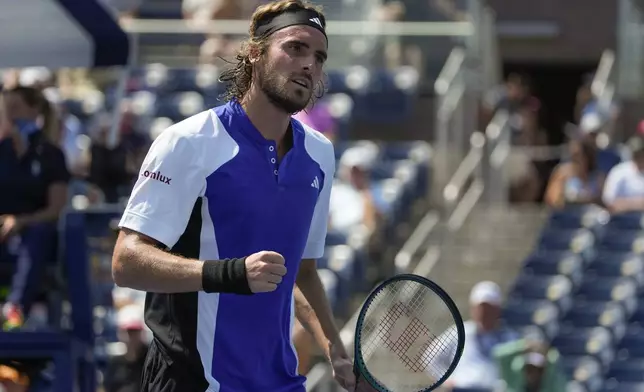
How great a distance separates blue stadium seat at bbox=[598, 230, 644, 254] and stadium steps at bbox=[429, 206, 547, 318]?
31.9 inches

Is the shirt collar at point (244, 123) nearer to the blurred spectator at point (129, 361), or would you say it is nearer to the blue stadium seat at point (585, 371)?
the blurred spectator at point (129, 361)

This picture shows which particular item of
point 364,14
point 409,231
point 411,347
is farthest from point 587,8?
point 411,347

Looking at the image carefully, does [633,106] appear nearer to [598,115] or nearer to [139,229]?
[598,115]

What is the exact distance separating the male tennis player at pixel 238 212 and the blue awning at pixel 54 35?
366 cm

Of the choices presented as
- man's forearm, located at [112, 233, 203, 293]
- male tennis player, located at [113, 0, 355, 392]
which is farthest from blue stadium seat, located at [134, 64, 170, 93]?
man's forearm, located at [112, 233, 203, 293]

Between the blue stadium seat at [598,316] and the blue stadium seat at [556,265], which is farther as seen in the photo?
the blue stadium seat at [556,265]

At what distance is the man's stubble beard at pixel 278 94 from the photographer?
436 centimetres

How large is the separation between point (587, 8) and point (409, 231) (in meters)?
7.64

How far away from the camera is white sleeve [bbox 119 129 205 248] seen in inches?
168

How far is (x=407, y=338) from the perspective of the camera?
4.77 meters

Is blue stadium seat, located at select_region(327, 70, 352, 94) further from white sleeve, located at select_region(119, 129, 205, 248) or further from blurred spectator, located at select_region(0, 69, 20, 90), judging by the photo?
white sleeve, located at select_region(119, 129, 205, 248)

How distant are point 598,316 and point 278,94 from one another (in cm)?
722

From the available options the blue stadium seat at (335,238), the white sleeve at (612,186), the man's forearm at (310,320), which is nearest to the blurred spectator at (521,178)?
the white sleeve at (612,186)

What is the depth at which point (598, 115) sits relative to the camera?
14.0m
